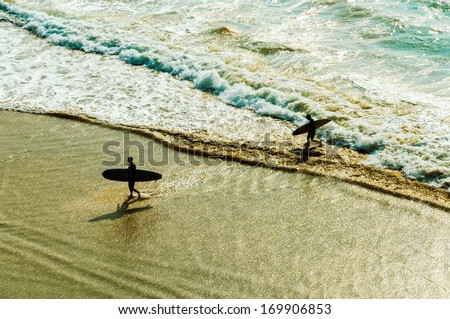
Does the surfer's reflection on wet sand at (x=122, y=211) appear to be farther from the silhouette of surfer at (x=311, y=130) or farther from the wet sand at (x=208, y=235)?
the silhouette of surfer at (x=311, y=130)

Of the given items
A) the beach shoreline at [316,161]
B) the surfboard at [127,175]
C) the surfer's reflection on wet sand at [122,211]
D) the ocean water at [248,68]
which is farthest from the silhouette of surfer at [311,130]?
the surfer's reflection on wet sand at [122,211]

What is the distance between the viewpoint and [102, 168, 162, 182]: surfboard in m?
8.30

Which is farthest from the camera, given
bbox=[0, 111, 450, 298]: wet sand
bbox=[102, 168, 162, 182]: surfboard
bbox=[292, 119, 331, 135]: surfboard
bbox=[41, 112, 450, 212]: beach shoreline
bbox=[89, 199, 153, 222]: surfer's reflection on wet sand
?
bbox=[292, 119, 331, 135]: surfboard

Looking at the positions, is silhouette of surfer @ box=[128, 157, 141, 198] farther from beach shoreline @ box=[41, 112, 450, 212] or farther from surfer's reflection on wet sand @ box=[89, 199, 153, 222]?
beach shoreline @ box=[41, 112, 450, 212]

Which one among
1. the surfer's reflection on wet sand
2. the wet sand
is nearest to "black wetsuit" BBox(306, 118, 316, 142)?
the wet sand

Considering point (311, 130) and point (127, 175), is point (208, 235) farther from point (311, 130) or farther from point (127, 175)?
point (311, 130)

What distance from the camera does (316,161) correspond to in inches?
377

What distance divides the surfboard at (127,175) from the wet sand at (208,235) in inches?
14.8

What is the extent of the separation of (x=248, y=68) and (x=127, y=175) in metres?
7.38

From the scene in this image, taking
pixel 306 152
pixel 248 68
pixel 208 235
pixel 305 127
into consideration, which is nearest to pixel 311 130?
pixel 305 127

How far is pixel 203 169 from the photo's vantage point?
946 cm

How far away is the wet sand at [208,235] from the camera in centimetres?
657

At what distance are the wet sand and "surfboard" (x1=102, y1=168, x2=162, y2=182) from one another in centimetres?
38

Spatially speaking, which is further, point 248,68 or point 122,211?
point 248,68
